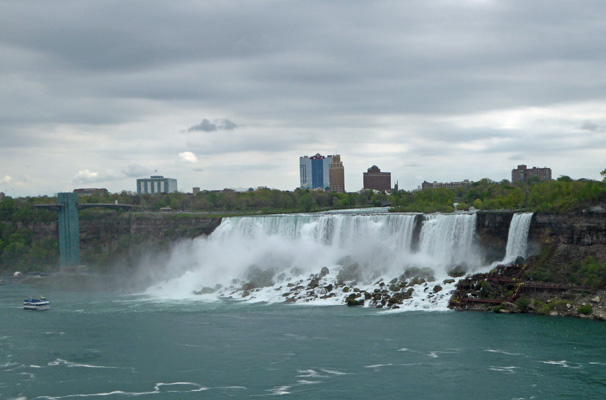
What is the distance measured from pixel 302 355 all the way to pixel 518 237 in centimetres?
2331

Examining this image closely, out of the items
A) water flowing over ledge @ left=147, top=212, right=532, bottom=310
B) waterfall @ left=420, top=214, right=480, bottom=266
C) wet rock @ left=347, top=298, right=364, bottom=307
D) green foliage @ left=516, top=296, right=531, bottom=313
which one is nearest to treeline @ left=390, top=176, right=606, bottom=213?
water flowing over ledge @ left=147, top=212, right=532, bottom=310

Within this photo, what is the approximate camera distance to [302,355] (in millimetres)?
32031

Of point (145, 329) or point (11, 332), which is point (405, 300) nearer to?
point (145, 329)

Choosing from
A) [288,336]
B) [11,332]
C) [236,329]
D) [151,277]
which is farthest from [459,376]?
[151,277]

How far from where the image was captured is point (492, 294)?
42.8m

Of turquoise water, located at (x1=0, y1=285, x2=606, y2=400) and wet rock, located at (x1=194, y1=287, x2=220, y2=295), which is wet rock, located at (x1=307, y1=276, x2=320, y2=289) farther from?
wet rock, located at (x1=194, y1=287, x2=220, y2=295)

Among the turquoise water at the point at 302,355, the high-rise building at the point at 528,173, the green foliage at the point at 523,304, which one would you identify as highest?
the high-rise building at the point at 528,173

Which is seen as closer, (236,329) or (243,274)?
(236,329)

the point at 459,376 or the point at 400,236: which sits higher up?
the point at 400,236

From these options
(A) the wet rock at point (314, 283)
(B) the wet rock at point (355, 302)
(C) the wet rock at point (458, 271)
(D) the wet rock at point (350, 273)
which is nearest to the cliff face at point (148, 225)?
(A) the wet rock at point (314, 283)

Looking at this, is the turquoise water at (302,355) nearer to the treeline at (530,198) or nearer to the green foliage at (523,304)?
the green foliage at (523,304)

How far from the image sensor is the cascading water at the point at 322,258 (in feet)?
161

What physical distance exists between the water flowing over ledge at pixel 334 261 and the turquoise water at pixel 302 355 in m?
4.48

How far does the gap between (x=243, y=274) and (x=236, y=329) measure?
1991cm
